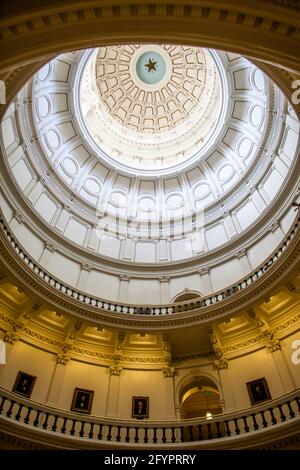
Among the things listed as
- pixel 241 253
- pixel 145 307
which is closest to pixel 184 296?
pixel 145 307

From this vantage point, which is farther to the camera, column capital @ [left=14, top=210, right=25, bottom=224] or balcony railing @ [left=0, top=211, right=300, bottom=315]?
column capital @ [left=14, top=210, right=25, bottom=224]

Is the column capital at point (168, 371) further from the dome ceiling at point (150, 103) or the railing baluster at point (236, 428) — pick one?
the dome ceiling at point (150, 103)

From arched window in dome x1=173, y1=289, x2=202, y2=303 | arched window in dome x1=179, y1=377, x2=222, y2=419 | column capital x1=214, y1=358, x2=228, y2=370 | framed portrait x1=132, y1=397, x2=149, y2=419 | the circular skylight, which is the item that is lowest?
framed portrait x1=132, y1=397, x2=149, y2=419

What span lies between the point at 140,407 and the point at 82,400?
224 cm

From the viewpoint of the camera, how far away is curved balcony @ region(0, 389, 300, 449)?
10023 millimetres

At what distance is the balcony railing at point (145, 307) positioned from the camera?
13.1 m

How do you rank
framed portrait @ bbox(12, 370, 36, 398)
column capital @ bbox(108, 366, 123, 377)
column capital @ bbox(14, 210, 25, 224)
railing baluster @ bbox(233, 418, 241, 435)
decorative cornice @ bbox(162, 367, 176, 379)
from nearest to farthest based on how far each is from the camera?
1. railing baluster @ bbox(233, 418, 241, 435)
2. framed portrait @ bbox(12, 370, 36, 398)
3. column capital @ bbox(108, 366, 123, 377)
4. decorative cornice @ bbox(162, 367, 176, 379)
5. column capital @ bbox(14, 210, 25, 224)

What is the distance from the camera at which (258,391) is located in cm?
1281

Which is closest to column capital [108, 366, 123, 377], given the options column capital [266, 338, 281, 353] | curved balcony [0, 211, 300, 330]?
curved balcony [0, 211, 300, 330]

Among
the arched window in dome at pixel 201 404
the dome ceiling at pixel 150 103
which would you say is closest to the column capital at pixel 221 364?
the arched window in dome at pixel 201 404

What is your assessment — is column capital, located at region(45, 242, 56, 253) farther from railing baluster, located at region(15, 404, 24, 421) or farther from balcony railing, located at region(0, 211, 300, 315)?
railing baluster, located at region(15, 404, 24, 421)

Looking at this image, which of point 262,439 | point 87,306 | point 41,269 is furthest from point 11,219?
point 262,439

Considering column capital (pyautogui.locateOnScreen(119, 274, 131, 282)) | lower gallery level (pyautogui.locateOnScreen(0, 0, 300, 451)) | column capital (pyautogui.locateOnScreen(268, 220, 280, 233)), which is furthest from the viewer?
column capital (pyautogui.locateOnScreen(119, 274, 131, 282))

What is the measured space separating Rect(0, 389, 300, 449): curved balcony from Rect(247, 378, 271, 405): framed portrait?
44.3 inches
